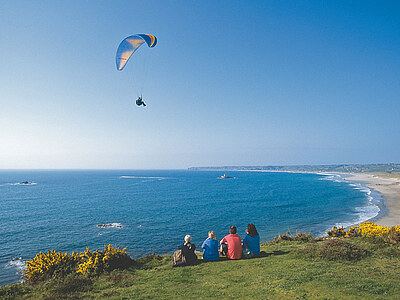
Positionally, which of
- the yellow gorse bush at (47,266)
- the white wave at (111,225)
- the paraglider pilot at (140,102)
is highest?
the paraglider pilot at (140,102)

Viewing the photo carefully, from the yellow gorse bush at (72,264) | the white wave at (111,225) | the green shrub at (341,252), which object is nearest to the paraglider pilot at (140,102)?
the yellow gorse bush at (72,264)

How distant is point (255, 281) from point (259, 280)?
0.16 m

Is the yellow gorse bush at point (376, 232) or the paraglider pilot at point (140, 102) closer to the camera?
the yellow gorse bush at point (376, 232)

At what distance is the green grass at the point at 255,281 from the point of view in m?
6.88

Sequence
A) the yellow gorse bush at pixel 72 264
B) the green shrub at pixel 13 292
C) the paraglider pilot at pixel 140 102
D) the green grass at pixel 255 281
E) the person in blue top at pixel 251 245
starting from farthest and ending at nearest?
the paraglider pilot at pixel 140 102, the person in blue top at pixel 251 245, the yellow gorse bush at pixel 72 264, the green shrub at pixel 13 292, the green grass at pixel 255 281

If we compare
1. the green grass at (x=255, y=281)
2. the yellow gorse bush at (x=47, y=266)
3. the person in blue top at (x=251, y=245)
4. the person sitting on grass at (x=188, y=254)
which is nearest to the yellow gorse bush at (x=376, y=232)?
the green grass at (x=255, y=281)

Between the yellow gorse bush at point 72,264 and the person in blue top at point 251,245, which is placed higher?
the person in blue top at point 251,245

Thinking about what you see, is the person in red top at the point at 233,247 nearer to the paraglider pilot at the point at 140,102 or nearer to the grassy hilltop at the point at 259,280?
the grassy hilltop at the point at 259,280

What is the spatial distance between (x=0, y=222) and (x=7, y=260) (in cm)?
2075

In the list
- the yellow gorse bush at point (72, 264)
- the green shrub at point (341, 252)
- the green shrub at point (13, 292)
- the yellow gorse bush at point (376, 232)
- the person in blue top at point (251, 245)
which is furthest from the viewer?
the yellow gorse bush at point (376, 232)

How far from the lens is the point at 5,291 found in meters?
8.28

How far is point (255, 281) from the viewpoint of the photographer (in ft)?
25.6

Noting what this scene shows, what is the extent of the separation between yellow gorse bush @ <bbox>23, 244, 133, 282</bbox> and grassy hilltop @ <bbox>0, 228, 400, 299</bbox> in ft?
1.45

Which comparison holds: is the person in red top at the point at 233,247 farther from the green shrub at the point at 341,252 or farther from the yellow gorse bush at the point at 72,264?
the yellow gorse bush at the point at 72,264
